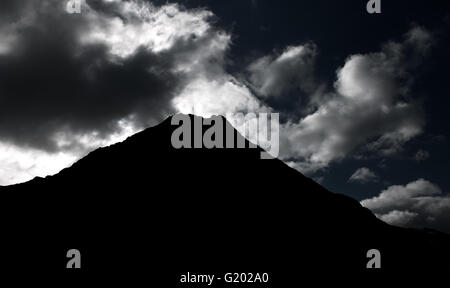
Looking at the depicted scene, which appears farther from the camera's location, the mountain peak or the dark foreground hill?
the mountain peak

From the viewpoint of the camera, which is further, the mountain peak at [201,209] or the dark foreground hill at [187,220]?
the mountain peak at [201,209]

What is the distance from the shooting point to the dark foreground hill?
47.2 m

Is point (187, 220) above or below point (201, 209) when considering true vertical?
below

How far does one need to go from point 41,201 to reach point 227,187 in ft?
109

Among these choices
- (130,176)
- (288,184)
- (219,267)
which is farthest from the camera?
(288,184)

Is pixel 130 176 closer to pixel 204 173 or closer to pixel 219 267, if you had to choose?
pixel 204 173

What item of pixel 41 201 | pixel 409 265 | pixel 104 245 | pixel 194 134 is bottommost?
pixel 409 265

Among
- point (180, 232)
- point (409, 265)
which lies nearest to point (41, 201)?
point (180, 232)

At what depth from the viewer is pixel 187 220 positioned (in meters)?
56.1

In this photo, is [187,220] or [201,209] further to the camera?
[201,209]

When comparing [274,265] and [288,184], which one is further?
[288,184]

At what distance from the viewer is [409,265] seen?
2283 inches

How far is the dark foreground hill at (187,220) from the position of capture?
47156 millimetres
